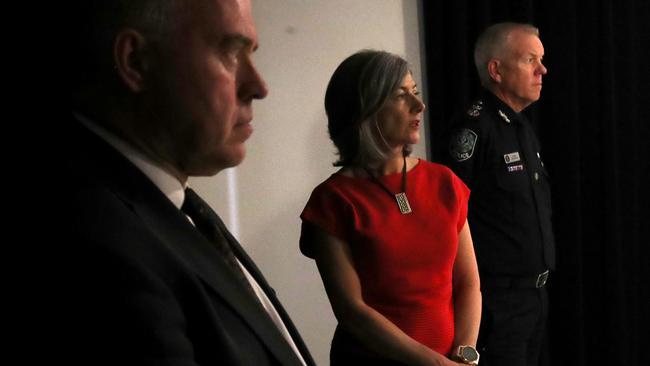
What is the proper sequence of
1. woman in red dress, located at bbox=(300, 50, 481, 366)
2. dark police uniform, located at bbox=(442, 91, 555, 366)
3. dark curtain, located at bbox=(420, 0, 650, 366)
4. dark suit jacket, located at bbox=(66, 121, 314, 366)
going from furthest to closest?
dark curtain, located at bbox=(420, 0, 650, 366)
dark police uniform, located at bbox=(442, 91, 555, 366)
woman in red dress, located at bbox=(300, 50, 481, 366)
dark suit jacket, located at bbox=(66, 121, 314, 366)

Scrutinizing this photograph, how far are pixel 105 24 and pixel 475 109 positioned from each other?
1.82 metres

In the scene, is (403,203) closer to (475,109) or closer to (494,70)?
(475,109)

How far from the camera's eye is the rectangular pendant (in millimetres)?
1689

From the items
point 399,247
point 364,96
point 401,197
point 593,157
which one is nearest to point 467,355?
point 399,247

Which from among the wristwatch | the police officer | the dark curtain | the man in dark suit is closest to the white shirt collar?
the man in dark suit

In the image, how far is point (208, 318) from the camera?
0.71m

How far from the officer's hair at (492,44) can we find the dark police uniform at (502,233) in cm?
25

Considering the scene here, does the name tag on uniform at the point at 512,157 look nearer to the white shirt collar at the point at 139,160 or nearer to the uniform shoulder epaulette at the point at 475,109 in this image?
the uniform shoulder epaulette at the point at 475,109

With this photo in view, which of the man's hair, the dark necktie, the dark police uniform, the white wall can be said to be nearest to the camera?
the man's hair

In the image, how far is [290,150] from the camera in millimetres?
2715

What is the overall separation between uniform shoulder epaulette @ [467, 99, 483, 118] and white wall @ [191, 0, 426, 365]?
0.64 metres

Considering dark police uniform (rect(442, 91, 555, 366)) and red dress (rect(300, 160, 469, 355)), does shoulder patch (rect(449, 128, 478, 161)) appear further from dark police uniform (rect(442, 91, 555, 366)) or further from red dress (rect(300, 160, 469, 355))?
red dress (rect(300, 160, 469, 355))

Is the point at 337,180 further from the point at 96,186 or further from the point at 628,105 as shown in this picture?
the point at 628,105

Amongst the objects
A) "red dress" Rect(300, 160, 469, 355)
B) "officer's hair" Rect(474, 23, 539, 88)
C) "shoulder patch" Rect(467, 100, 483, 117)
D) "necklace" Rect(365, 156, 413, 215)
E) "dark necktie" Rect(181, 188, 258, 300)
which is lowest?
"red dress" Rect(300, 160, 469, 355)
